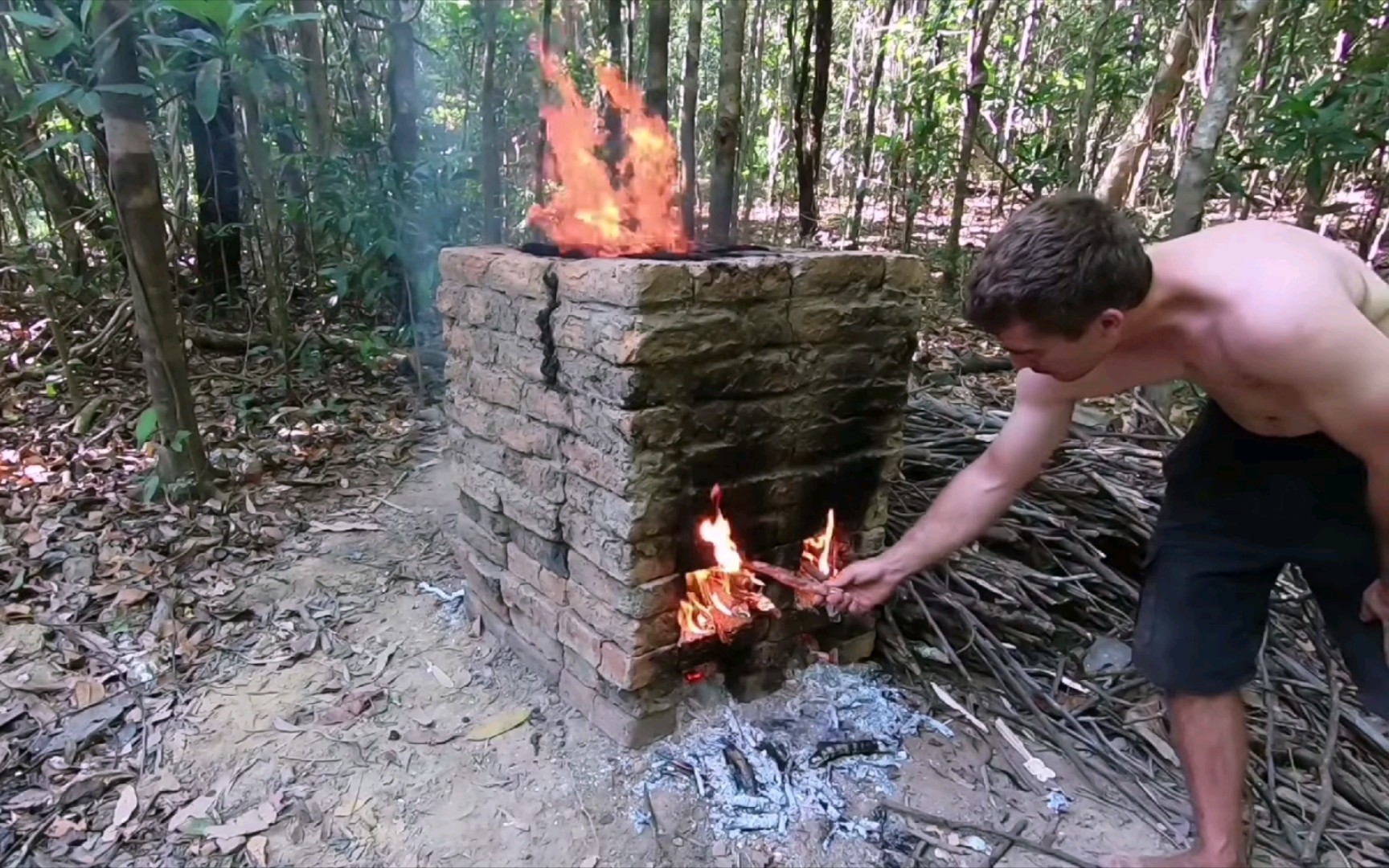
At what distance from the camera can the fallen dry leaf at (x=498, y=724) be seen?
99.3 inches

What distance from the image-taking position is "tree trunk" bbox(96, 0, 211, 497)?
309cm

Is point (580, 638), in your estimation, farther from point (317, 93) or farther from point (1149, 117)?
point (1149, 117)

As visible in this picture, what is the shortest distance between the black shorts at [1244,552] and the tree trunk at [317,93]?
5167 millimetres

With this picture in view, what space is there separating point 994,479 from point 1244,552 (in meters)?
0.59

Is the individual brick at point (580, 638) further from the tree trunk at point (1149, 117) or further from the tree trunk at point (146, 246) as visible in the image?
the tree trunk at point (1149, 117)

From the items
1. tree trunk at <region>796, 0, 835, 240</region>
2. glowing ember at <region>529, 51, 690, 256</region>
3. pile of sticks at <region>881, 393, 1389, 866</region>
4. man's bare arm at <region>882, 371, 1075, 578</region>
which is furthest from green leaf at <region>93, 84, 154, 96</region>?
tree trunk at <region>796, 0, 835, 240</region>

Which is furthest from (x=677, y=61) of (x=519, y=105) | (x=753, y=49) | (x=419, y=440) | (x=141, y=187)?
(x=141, y=187)

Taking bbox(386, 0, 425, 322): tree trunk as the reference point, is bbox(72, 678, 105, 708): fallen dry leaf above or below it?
below

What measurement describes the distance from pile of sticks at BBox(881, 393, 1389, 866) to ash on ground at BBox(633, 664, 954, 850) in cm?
26

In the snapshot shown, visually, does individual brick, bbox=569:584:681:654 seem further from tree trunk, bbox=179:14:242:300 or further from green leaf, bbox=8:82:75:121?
tree trunk, bbox=179:14:242:300

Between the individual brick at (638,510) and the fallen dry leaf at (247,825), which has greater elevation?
the individual brick at (638,510)

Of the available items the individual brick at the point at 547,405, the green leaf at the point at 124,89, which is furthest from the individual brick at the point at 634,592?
the green leaf at the point at 124,89

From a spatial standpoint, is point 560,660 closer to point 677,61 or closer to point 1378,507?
→ point 1378,507

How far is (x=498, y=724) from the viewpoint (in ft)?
8.42
